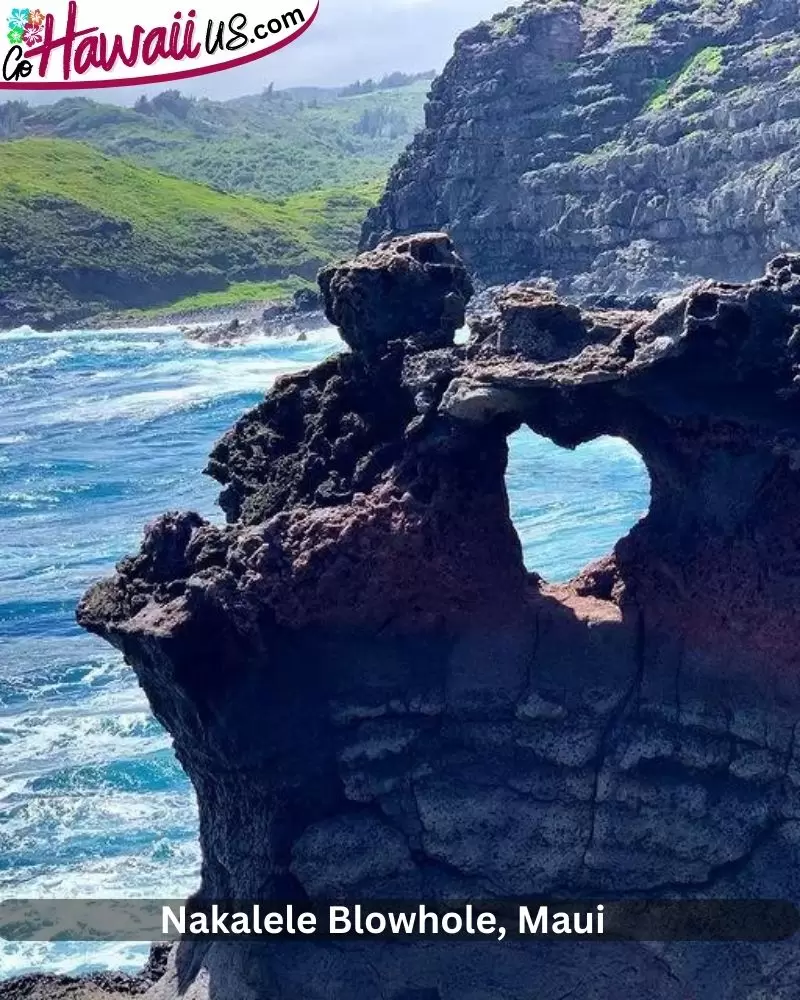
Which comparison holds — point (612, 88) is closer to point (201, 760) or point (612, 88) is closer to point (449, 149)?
point (449, 149)

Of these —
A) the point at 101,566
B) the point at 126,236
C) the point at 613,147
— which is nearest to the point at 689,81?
the point at 613,147

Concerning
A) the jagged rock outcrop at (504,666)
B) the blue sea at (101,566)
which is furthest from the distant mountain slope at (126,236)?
the jagged rock outcrop at (504,666)

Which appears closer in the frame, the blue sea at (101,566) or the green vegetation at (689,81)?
the blue sea at (101,566)

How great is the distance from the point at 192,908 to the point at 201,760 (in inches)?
66.5

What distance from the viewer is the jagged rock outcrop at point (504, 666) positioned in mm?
12469

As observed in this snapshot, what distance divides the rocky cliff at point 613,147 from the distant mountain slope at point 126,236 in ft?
89.2

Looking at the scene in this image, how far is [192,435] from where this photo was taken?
174 ft

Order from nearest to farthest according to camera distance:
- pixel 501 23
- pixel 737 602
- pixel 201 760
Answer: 1. pixel 737 602
2. pixel 201 760
3. pixel 501 23

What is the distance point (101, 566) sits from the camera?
34.3 metres

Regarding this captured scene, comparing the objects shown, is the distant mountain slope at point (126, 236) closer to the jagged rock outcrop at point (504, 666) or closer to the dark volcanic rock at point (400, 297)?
the dark volcanic rock at point (400, 297)

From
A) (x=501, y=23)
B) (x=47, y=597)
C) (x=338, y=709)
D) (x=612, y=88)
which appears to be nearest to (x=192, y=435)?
(x=47, y=597)
